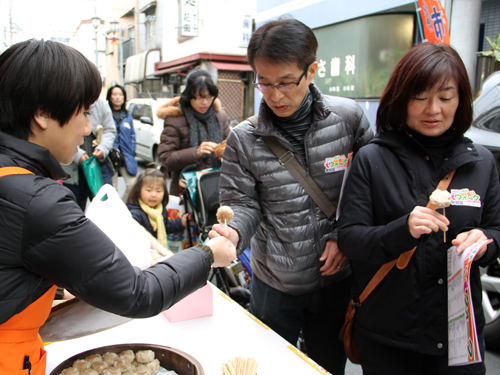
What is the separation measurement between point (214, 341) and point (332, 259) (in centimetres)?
62

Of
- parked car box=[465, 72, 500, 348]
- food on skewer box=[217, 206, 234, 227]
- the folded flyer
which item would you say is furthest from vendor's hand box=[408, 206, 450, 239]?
parked car box=[465, 72, 500, 348]

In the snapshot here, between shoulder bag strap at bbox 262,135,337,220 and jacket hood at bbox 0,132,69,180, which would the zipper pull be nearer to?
jacket hood at bbox 0,132,69,180

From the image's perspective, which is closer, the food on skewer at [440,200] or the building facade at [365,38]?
the food on skewer at [440,200]

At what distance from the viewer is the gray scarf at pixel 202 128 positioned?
13.2 feet

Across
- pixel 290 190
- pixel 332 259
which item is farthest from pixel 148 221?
pixel 332 259

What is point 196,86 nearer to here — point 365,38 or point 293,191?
point 293,191

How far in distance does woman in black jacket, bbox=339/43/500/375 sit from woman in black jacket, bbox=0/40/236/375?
0.86 m

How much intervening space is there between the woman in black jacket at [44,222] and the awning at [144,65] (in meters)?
23.4

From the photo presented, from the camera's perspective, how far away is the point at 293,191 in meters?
1.87

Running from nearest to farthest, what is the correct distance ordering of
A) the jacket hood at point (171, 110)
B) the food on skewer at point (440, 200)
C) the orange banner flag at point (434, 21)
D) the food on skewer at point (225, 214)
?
the food on skewer at point (440, 200), the food on skewer at point (225, 214), the jacket hood at point (171, 110), the orange banner flag at point (434, 21)

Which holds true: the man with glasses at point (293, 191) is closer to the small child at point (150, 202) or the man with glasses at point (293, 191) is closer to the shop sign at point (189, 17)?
the small child at point (150, 202)

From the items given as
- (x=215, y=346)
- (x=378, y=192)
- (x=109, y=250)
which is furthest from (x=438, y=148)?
(x=109, y=250)

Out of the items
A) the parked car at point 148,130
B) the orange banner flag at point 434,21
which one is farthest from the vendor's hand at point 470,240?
the parked car at point 148,130

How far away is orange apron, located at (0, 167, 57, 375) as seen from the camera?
99 centimetres
